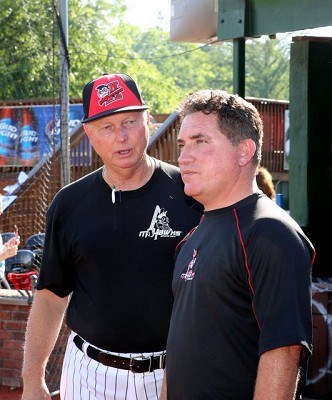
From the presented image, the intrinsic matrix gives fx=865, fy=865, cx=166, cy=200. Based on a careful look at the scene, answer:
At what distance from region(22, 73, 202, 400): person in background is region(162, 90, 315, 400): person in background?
730mm

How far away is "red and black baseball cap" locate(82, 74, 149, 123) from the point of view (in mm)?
3928

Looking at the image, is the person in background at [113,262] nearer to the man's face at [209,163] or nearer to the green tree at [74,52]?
the man's face at [209,163]

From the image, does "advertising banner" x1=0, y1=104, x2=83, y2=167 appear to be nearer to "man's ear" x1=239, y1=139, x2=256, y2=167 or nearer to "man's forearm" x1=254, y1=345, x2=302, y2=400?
"man's ear" x1=239, y1=139, x2=256, y2=167

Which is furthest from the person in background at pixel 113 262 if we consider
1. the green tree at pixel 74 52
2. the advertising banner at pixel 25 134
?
→ the advertising banner at pixel 25 134

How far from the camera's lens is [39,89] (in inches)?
1019

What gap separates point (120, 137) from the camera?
388 cm

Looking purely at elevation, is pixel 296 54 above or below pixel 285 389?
above

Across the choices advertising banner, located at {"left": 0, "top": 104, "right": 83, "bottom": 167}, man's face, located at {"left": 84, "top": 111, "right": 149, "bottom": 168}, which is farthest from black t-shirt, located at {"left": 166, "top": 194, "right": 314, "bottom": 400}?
advertising banner, located at {"left": 0, "top": 104, "right": 83, "bottom": 167}

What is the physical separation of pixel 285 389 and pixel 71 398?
5.35ft

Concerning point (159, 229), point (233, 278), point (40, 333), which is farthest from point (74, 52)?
point (233, 278)

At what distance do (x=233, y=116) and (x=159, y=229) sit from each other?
1024mm

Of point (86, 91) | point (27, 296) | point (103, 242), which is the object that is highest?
point (86, 91)

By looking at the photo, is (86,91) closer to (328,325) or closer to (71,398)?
(71,398)

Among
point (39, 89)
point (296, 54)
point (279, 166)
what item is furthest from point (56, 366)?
point (39, 89)
